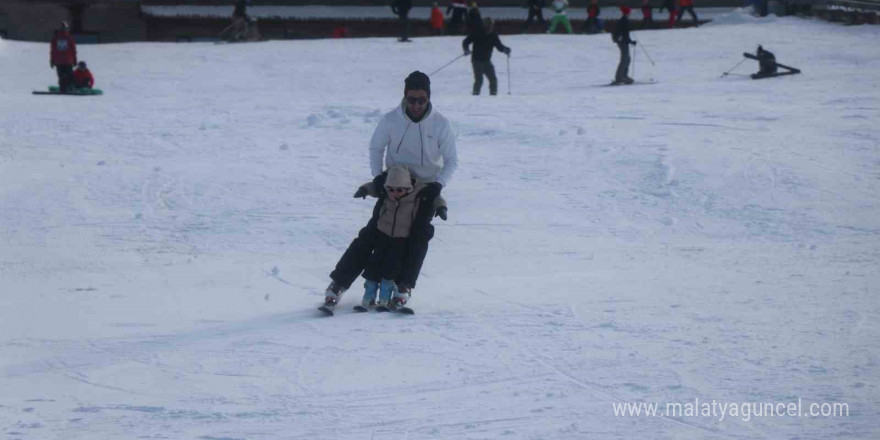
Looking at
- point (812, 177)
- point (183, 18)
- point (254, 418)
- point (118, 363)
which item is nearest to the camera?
point (254, 418)

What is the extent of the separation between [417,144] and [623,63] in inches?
555

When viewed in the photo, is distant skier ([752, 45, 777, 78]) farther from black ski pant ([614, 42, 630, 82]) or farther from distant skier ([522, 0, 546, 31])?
distant skier ([522, 0, 546, 31])

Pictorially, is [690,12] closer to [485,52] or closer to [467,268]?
[485,52]

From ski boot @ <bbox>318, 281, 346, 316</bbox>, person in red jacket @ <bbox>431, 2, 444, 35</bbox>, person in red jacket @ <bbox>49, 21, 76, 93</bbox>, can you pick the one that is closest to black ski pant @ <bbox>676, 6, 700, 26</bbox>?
person in red jacket @ <bbox>431, 2, 444, 35</bbox>

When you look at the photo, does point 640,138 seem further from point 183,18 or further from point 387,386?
point 183,18

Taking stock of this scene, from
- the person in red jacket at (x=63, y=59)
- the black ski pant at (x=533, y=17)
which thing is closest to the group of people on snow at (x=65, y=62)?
the person in red jacket at (x=63, y=59)

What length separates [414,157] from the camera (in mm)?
6445

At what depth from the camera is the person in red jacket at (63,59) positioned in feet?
62.4

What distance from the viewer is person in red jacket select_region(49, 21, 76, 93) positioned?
1902 cm

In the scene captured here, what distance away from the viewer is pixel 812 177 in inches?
443

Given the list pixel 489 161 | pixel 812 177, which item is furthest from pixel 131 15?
pixel 812 177

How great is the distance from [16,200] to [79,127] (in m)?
3.98

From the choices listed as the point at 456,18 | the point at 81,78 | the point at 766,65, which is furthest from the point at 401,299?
the point at 456,18

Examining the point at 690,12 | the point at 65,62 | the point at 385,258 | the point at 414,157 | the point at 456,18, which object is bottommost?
the point at 385,258
